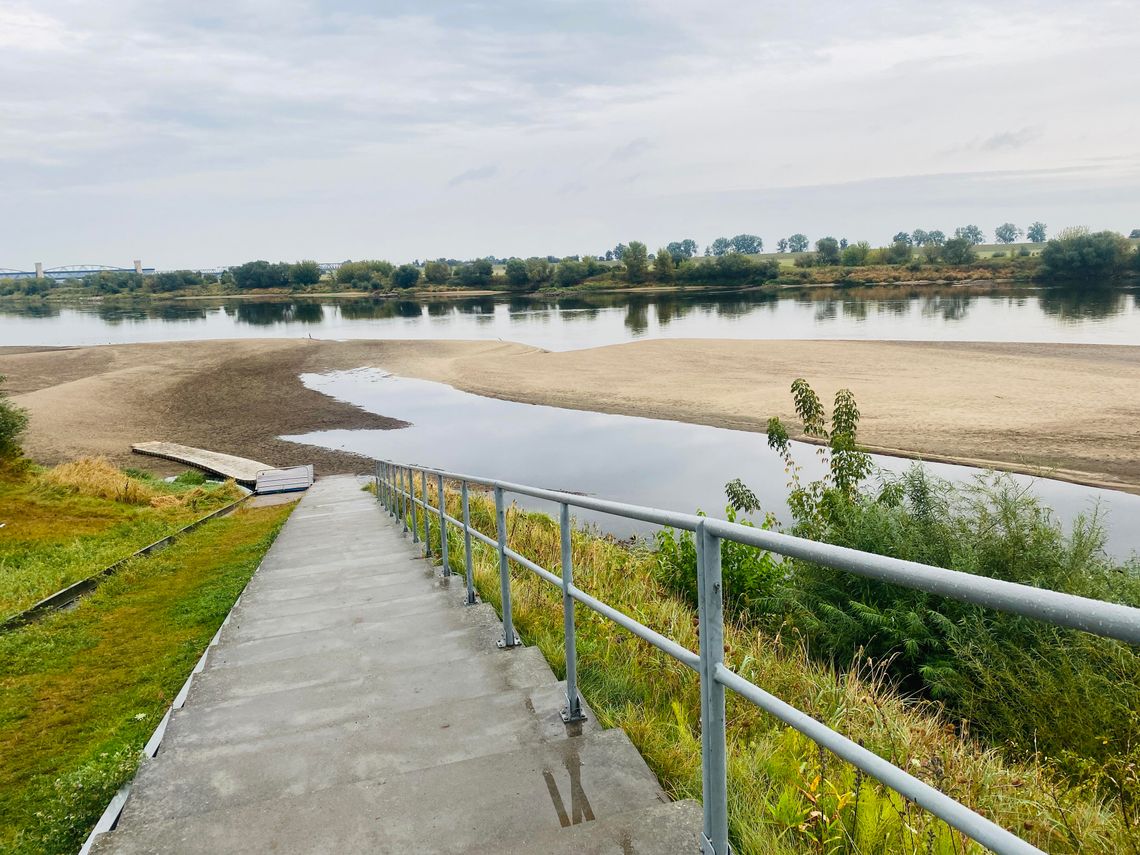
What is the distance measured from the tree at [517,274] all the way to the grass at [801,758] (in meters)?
134

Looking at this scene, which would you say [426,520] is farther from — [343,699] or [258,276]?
[258,276]

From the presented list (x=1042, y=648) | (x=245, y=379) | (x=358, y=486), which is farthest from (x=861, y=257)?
(x=1042, y=648)

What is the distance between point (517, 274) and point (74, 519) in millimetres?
127642

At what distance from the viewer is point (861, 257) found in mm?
121812

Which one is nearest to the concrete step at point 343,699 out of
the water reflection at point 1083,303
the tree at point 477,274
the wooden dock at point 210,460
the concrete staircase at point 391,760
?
the concrete staircase at point 391,760

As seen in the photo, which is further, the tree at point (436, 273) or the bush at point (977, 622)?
the tree at point (436, 273)

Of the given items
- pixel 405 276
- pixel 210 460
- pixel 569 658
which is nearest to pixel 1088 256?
pixel 210 460

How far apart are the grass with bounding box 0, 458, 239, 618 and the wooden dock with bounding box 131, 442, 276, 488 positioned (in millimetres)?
2429

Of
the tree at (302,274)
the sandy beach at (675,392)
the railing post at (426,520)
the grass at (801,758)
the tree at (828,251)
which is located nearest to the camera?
the grass at (801,758)

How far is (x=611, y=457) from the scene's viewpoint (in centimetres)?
2431

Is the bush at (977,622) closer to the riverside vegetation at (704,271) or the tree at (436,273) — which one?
the riverside vegetation at (704,271)

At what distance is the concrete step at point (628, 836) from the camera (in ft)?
8.57

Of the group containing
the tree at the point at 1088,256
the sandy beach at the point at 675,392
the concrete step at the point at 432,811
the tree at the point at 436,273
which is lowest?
the sandy beach at the point at 675,392

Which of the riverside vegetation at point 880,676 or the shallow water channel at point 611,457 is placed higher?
the riverside vegetation at point 880,676
